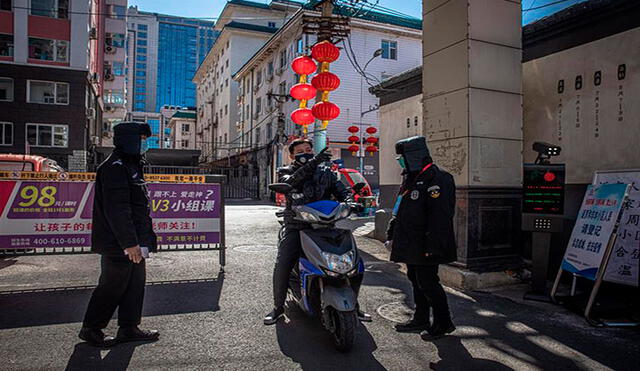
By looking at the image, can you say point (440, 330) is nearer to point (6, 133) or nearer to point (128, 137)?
point (128, 137)

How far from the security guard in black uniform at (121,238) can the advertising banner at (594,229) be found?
4.89 metres

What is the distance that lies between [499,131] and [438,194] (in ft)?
10.5

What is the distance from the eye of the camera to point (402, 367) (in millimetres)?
3416

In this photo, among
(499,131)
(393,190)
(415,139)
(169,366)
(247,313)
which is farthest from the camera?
(393,190)

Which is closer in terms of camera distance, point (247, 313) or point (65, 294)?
point (247, 313)

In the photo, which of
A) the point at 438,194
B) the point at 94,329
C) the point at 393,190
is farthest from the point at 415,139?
the point at 393,190

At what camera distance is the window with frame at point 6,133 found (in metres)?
23.4

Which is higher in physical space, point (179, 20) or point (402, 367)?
point (179, 20)

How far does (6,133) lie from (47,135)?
203 cm

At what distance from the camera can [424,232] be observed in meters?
4.16

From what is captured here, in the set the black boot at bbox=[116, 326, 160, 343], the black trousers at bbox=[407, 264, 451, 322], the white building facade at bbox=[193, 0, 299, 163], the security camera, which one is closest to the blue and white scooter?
the black trousers at bbox=[407, 264, 451, 322]

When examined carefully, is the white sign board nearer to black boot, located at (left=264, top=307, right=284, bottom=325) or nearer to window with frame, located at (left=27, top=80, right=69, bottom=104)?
black boot, located at (left=264, top=307, right=284, bottom=325)

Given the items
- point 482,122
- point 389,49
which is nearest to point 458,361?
point 482,122

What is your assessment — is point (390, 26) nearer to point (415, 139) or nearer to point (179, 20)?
point (415, 139)
